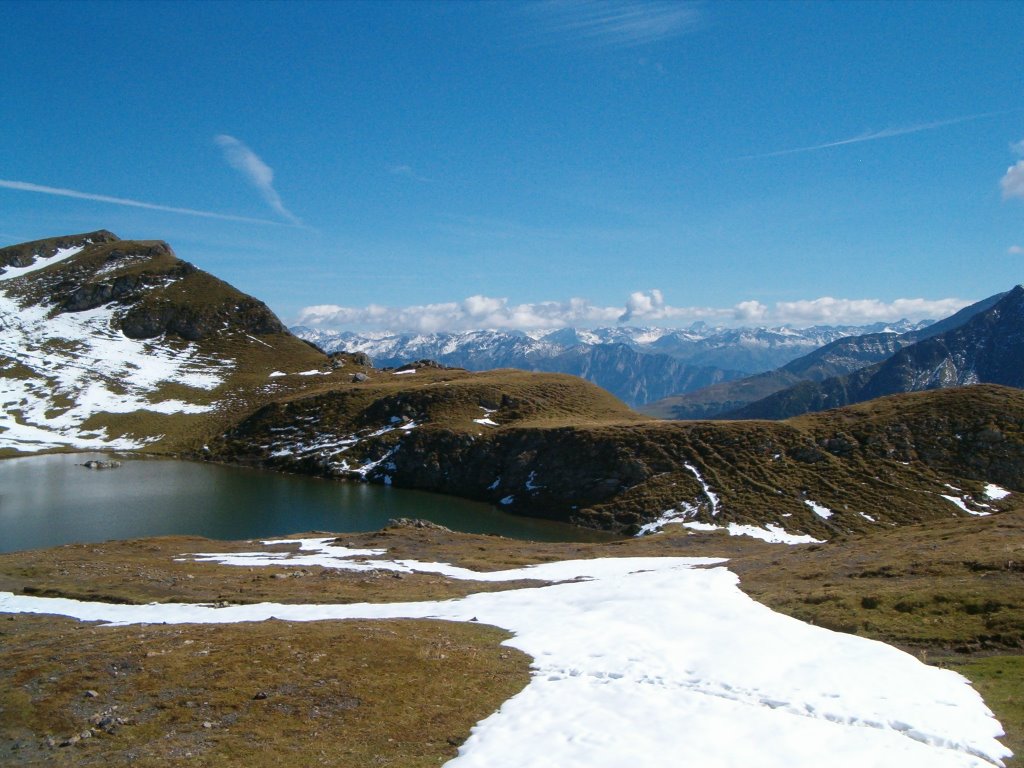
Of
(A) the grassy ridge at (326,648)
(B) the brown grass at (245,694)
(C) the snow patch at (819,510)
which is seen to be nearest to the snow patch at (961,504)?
(C) the snow patch at (819,510)

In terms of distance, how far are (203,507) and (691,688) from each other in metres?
86.5

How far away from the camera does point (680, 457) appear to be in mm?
99375

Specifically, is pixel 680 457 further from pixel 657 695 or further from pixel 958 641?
pixel 657 695

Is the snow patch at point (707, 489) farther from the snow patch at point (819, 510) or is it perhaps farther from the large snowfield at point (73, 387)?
the large snowfield at point (73, 387)

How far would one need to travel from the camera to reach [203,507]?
89000mm

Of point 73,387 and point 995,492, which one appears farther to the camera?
point 73,387

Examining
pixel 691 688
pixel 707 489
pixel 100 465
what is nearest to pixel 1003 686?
pixel 691 688

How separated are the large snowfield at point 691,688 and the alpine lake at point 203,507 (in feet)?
153

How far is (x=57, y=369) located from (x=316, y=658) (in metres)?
207

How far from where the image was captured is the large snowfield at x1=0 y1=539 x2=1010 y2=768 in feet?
50.5

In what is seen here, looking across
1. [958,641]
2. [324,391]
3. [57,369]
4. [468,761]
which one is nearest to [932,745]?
[958,641]

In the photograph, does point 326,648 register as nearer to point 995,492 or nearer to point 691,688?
point 691,688

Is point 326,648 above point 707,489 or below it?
above

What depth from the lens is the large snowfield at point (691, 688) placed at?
15398 millimetres
